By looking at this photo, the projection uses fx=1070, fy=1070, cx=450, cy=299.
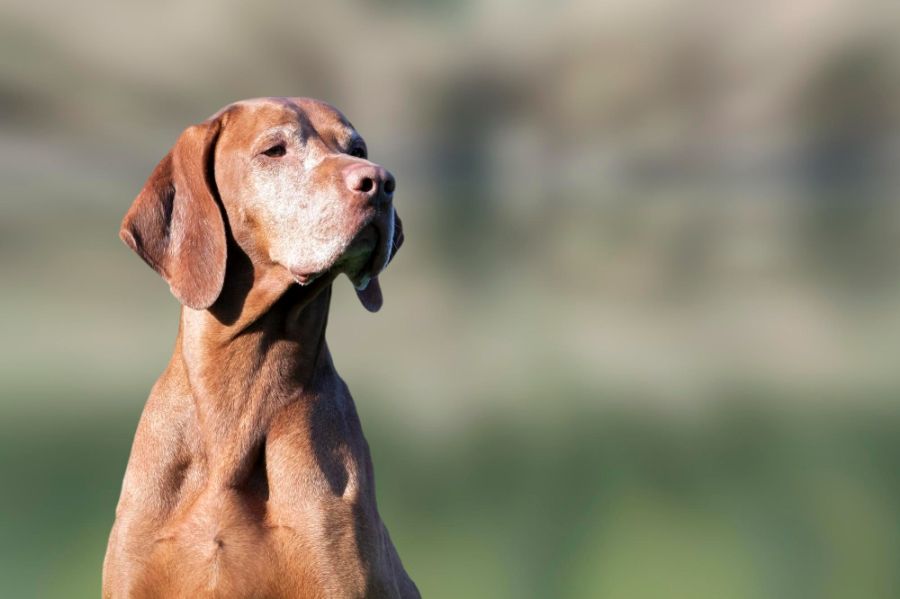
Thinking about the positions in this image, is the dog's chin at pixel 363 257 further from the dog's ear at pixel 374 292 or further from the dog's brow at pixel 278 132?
the dog's brow at pixel 278 132

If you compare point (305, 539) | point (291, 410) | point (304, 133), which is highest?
point (304, 133)

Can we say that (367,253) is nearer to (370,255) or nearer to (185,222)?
(370,255)

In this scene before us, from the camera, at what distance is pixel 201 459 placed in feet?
11.1

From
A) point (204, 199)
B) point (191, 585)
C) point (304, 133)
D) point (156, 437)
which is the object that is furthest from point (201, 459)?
point (304, 133)

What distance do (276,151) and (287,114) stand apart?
0.15 m

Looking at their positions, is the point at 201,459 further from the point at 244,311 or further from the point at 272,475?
the point at 244,311

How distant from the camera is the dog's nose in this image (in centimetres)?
325

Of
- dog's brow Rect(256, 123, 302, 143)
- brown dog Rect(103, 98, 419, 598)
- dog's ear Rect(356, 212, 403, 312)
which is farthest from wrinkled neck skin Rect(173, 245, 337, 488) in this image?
dog's brow Rect(256, 123, 302, 143)

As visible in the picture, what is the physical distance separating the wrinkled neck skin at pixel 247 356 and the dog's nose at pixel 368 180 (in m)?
0.34

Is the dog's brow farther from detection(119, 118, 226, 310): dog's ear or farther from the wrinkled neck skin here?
the wrinkled neck skin

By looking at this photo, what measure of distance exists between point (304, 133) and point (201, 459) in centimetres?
110

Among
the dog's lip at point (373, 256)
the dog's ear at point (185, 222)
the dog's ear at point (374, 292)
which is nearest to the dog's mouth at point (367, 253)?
the dog's lip at point (373, 256)

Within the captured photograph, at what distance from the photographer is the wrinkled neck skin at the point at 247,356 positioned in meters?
3.40

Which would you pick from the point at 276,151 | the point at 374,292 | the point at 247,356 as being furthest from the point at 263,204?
the point at 374,292
